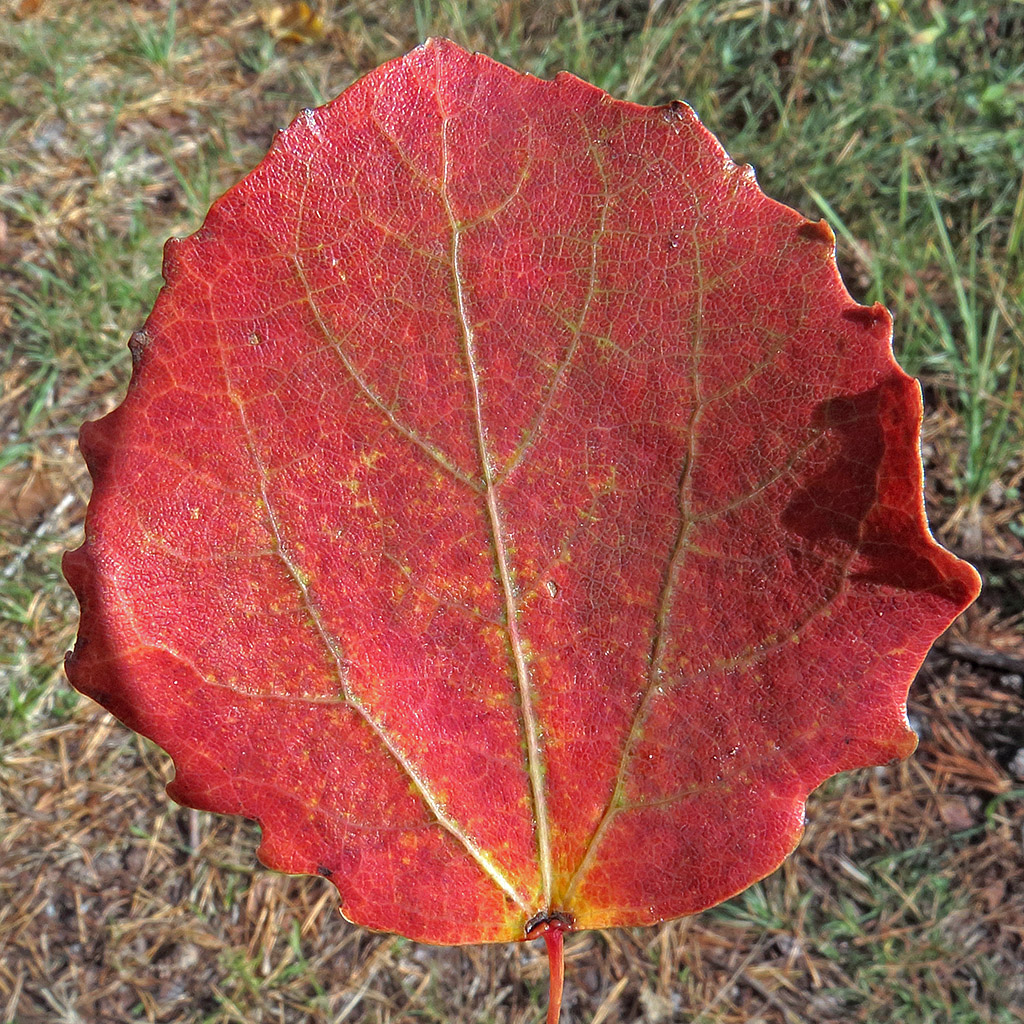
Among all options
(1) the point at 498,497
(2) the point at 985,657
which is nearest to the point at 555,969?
(1) the point at 498,497

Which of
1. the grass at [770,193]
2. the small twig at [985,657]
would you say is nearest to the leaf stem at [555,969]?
the grass at [770,193]

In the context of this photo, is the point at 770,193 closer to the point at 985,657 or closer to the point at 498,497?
the point at 985,657

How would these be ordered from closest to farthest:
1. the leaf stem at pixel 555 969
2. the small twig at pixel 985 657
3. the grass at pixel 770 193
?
the leaf stem at pixel 555 969 < the grass at pixel 770 193 < the small twig at pixel 985 657

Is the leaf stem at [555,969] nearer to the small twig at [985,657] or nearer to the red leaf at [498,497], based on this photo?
the red leaf at [498,497]

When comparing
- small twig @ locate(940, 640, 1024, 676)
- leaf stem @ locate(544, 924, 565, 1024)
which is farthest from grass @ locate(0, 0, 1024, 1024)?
leaf stem @ locate(544, 924, 565, 1024)

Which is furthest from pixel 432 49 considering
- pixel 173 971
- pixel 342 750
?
pixel 173 971

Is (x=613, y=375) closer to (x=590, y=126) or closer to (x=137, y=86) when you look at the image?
(x=590, y=126)
